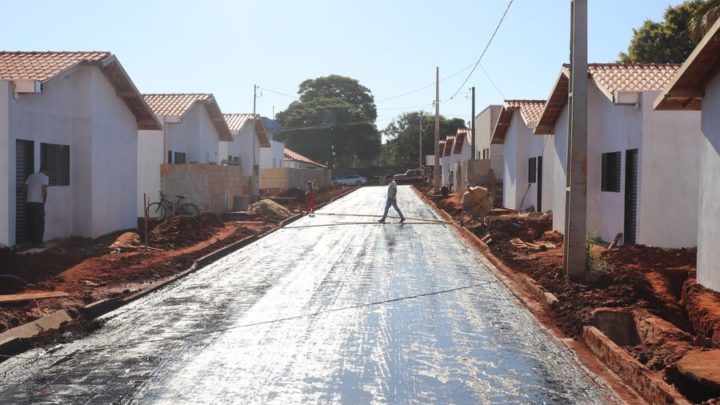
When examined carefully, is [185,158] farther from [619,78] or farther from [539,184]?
[619,78]

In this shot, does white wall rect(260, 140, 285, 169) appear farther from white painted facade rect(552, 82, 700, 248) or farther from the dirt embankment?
white painted facade rect(552, 82, 700, 248)

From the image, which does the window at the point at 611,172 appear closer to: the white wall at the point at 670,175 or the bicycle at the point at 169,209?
the white wall at the point at 670,175

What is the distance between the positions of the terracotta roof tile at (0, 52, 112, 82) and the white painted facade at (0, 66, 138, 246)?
35 centimetres

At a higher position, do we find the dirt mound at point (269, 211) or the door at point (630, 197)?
the door at point (630, 197)

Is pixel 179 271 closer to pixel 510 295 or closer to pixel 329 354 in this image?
pixel 510 295

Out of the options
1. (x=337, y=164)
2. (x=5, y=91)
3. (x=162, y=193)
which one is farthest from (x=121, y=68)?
(x=337, y=164)

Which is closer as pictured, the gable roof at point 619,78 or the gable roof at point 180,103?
the gable roof at point 619,78

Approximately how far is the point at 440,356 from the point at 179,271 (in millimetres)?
8566

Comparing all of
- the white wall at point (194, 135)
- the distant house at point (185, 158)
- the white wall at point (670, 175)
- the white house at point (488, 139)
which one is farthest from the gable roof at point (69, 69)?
the white house at point (488, 139)

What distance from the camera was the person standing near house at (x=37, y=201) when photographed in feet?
54.0

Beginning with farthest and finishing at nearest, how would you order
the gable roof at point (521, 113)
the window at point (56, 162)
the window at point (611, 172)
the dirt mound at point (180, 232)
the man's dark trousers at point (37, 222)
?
the gable roof at point (521, 113) < the dirt mound at point (180, 232) < the window at point (611, 172) < the window at point (56, 162) < the man's dark trousers at point (37, 222)

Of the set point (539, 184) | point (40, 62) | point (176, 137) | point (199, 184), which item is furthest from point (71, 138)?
point (539, 184)

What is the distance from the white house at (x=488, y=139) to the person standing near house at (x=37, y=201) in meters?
27.4

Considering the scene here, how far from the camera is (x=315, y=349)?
8.58 m
